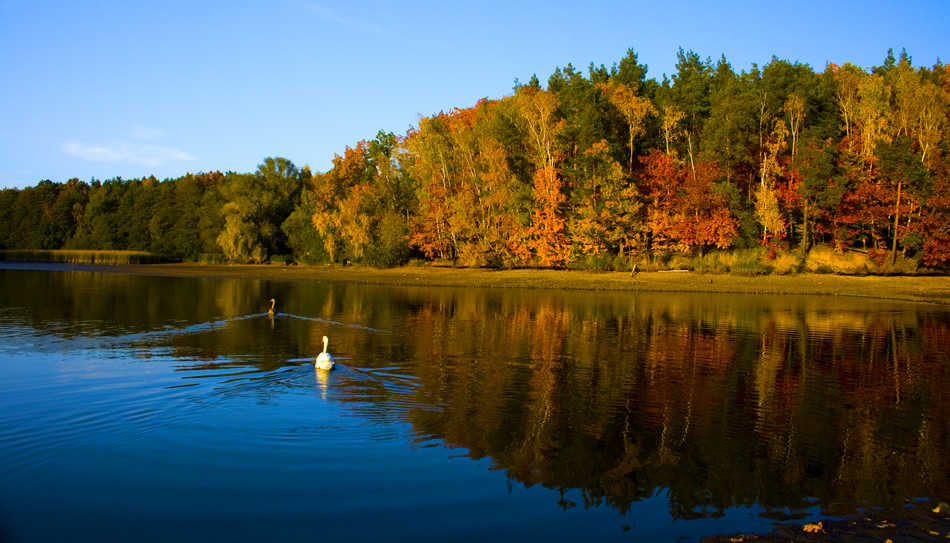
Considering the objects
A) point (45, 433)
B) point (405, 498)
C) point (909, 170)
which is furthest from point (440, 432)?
point (909, 170)

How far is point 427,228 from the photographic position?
64625mm

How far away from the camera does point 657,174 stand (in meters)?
54.1

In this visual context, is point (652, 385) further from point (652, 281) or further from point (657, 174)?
point (657, 174)

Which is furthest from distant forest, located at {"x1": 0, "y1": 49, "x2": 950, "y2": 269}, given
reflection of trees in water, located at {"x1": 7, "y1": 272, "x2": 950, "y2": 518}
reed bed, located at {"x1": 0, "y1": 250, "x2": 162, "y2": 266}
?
reed bed, located at {"x1": 0, "y1": 250, "x2": 162, "y2": 266}

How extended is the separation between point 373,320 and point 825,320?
1867cm

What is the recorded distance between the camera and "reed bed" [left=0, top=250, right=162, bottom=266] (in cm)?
8712

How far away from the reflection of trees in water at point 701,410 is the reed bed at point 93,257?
254 feet

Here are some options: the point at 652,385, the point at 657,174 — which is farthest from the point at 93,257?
the point at 652,385

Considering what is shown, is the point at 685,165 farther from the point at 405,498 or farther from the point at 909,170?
the point at 405,498

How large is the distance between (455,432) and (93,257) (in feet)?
301

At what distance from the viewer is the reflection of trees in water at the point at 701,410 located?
8.84 metres

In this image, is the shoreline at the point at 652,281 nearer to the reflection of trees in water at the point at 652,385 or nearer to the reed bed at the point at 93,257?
the reflection of trees in water at the point at 652,385

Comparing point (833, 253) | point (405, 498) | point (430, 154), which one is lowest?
point (405, 498)

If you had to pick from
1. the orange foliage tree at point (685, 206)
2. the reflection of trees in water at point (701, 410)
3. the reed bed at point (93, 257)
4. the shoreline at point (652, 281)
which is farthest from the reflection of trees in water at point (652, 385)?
the reed bed at point (93, 257)
